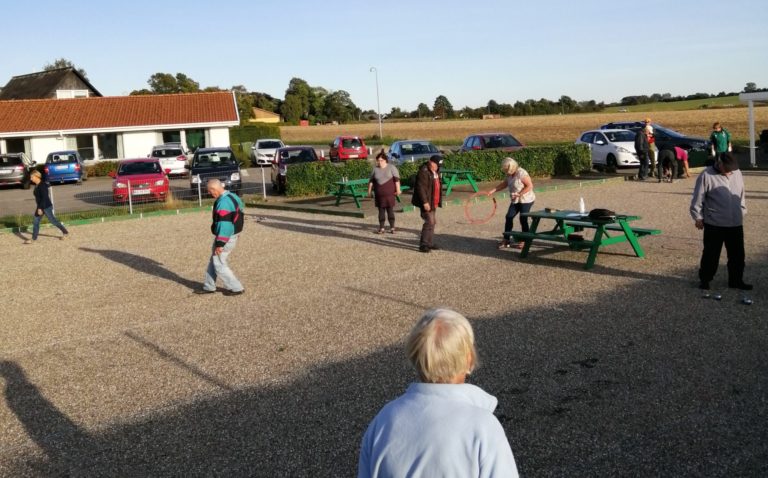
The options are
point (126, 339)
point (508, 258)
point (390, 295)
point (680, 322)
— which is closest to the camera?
point (680, 322)

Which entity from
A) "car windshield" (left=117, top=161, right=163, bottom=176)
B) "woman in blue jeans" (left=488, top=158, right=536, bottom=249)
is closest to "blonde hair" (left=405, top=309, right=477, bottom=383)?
"woman in blue jeans" (left=488, top=158, right=536, bottom=249)

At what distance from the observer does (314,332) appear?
347 inches

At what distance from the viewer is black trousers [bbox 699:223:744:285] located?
31.3ft

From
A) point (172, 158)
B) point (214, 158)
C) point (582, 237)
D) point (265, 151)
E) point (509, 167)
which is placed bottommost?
point (582, 237)

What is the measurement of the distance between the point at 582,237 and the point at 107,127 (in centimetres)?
4042

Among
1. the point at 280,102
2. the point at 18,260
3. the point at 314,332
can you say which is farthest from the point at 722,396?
the point at 280,102

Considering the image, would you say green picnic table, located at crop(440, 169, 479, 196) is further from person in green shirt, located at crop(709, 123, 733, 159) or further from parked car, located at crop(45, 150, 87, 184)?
parked car, located at crop(45, 150, 87, 184)

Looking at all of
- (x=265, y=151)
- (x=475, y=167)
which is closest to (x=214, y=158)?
(x=475, y=167)

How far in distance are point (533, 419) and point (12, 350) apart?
19.5ft

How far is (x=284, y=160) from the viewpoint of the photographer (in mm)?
27141

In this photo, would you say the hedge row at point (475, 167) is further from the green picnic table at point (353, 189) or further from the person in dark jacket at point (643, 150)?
the person in dark jacket at point (643, 150)

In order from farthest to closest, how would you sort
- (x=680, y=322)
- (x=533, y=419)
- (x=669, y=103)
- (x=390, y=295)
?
(x=669, y=103) → (x=390, y=295) → (x=680, y=322) → (x=533, y=419)

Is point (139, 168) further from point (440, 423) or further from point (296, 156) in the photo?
point (440, 423)

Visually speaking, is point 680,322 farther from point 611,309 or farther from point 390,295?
point 390,295
